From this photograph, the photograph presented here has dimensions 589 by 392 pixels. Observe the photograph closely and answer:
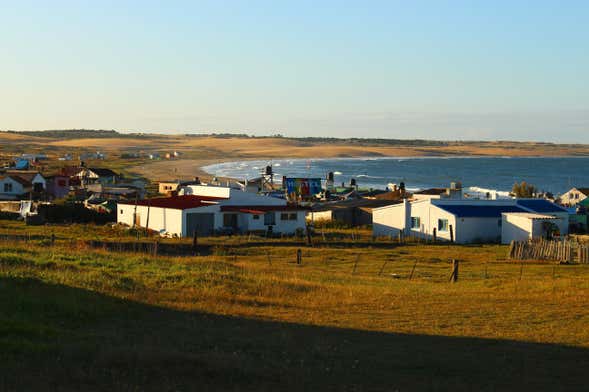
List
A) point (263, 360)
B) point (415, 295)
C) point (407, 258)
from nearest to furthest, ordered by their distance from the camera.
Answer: point (263, 360), point (415, 295), point (407, 258)

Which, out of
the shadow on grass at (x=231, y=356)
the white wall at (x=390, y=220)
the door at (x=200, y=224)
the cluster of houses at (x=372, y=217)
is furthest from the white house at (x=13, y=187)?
the shadow on grass at (x=231, y=356)

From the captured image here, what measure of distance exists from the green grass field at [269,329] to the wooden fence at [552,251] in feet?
32.0

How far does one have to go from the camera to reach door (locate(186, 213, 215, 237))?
45.6 metres

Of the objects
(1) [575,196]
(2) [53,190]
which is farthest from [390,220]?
(2) [53,190]

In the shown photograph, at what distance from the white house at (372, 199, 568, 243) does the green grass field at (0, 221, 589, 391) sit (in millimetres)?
19801

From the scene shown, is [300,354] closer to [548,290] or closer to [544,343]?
[544,343]

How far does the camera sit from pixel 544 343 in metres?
14.1

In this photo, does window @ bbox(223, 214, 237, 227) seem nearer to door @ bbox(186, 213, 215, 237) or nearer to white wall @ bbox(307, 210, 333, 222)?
door @ bbox(186, 213, 215, 237)

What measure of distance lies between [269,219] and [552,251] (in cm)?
1687

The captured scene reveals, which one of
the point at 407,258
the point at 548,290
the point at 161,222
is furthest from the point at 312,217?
the point at 548,290

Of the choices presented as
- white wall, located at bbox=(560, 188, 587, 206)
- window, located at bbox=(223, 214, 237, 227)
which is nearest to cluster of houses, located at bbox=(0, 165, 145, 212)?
window, located at bbox=(223, 214, 237, 227)

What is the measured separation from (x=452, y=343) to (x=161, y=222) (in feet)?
113

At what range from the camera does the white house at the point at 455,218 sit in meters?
47.0

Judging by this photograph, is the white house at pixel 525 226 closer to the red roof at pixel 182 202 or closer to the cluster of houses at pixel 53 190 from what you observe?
the red roof at pixel 182 202
